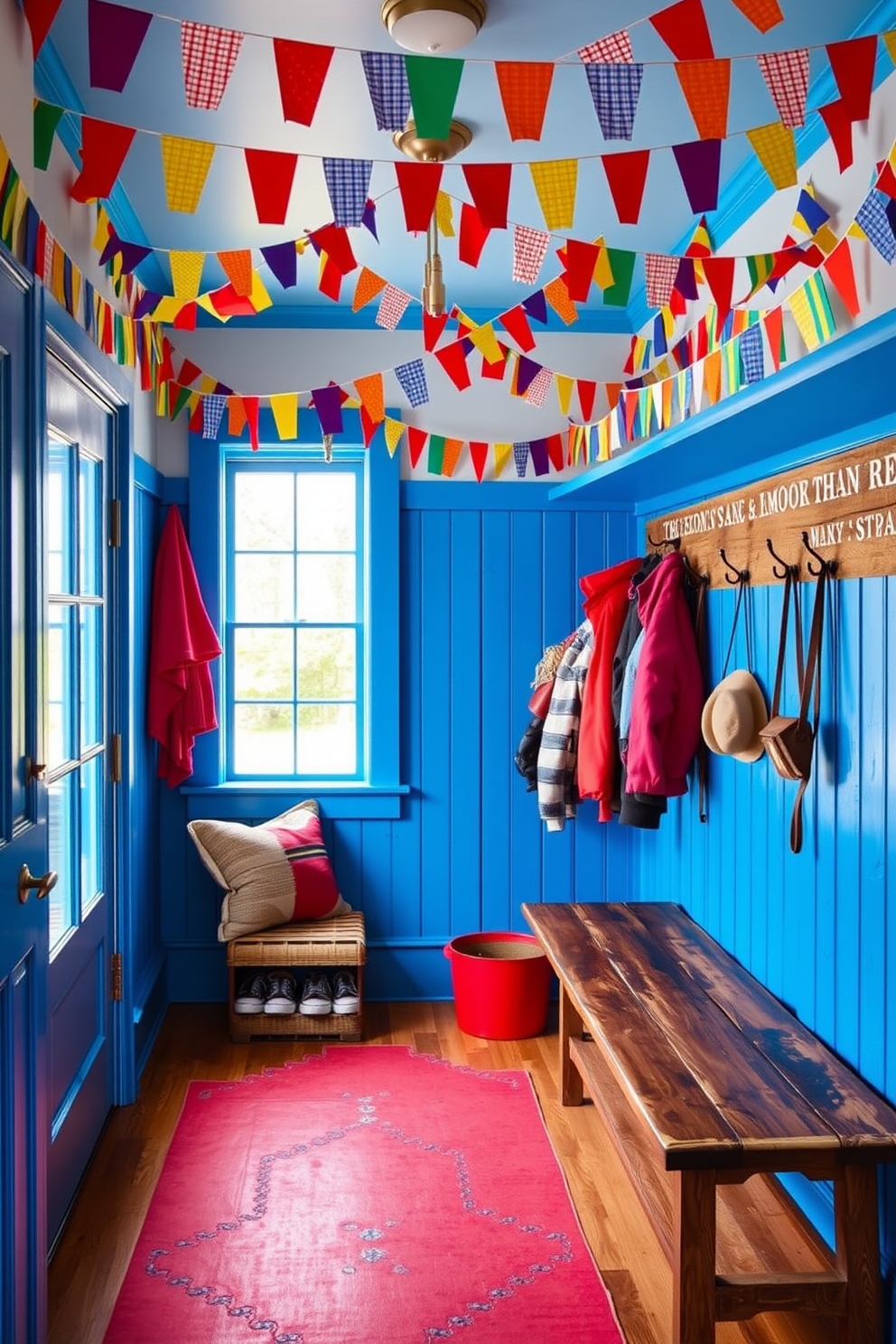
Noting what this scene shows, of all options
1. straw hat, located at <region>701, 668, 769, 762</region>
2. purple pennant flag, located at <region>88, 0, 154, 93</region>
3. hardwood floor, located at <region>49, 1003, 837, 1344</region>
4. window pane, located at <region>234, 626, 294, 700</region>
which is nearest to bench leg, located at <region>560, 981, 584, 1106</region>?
hardwood floor, located at <region>49, 1003, 837, 1344</region>

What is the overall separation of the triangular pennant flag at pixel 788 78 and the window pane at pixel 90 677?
1.97m

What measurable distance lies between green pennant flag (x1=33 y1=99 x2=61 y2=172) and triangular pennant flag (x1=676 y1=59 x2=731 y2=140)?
3.88 feet

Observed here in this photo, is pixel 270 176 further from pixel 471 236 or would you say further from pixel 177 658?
pixel 177 658

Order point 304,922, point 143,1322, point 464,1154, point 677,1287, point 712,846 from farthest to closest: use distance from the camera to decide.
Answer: point 304,922
point 712,846
point 464,1154
point 143,1322
point 677,1287

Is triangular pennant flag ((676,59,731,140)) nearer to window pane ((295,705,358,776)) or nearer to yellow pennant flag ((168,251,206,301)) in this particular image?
yellow pennant flag ((168,251,206,301))

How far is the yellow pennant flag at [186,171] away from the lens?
6.56ft

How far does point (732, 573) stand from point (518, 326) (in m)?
0.96

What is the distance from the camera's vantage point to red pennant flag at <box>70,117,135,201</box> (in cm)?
202

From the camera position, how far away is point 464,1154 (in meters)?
2.97

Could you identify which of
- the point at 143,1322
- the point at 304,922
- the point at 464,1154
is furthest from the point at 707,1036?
the point at 304,922

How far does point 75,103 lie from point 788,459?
74.7 inches

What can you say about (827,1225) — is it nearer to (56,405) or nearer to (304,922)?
(304,922)

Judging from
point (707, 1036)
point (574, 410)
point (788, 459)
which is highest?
point (574, 410)

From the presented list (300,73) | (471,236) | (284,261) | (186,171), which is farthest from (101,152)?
(471,236)
